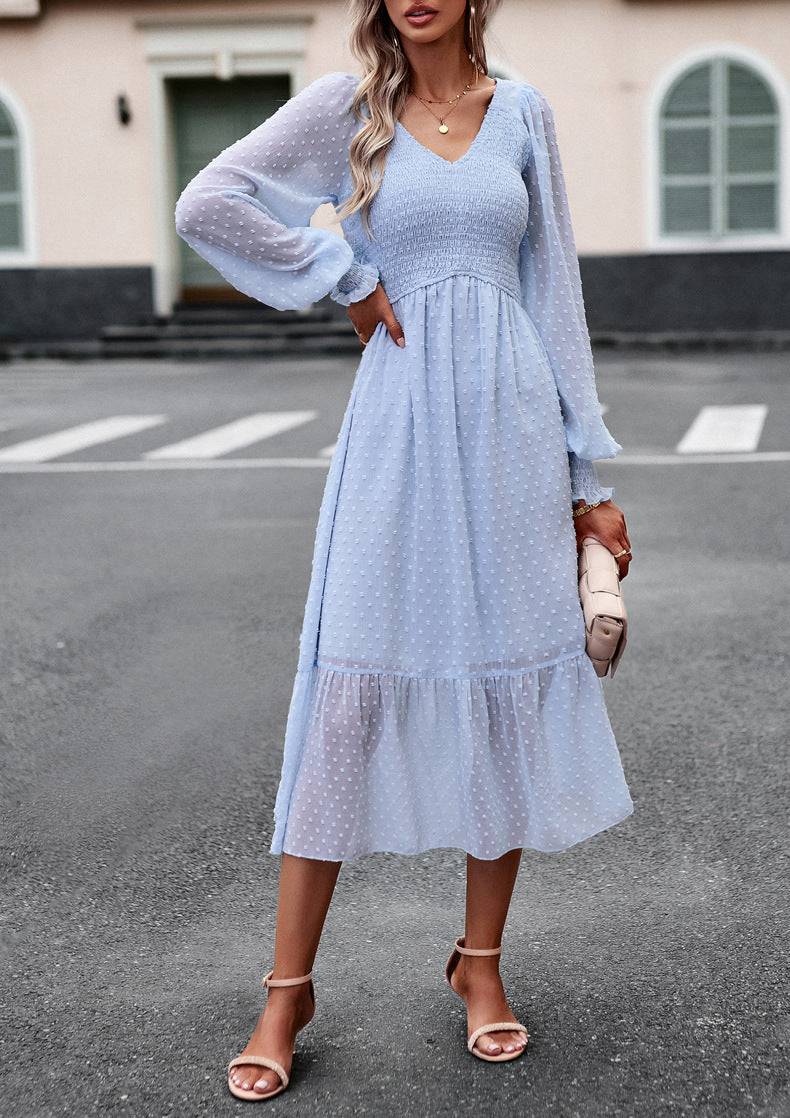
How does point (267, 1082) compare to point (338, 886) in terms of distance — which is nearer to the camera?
point (267, 1082)

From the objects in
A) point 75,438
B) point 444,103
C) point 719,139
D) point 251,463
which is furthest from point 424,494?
point 719,139

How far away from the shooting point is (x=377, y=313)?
281cm

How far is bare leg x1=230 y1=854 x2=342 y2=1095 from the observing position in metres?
2.81

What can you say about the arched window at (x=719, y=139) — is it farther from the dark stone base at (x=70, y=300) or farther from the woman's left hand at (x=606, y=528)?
the woman's left hand at (x=606, y=528)

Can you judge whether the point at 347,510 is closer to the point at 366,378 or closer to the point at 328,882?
the point at 366,378

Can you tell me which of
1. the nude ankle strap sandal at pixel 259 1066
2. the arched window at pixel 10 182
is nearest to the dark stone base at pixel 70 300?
the arched window at pixel 10 182

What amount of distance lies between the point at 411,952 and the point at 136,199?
2024cm

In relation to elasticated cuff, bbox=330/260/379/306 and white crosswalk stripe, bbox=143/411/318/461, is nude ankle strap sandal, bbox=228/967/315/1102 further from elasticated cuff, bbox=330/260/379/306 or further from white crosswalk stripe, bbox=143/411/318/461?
white crosswalk stripe, bbox=143/411/318/461

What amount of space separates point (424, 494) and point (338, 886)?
3.95 feet

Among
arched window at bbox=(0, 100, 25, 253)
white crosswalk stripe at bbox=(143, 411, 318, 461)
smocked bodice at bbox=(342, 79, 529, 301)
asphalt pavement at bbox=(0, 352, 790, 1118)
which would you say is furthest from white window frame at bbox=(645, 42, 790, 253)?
smocked bodice at bbox=(342, 79, 529, 301)

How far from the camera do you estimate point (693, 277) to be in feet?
71.6

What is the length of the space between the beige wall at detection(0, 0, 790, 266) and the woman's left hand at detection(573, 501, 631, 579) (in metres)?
18.7

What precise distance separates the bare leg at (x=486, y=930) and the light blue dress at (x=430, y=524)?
99 millimetres

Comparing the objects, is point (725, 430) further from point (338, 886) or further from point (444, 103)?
point (444, 103)
